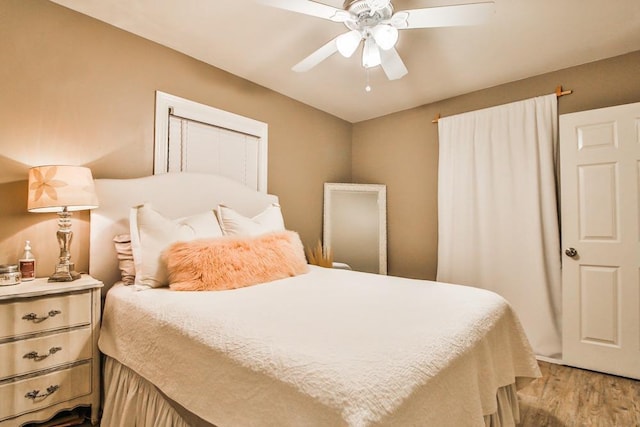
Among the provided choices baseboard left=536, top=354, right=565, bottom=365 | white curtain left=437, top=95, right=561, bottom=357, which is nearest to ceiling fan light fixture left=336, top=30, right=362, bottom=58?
white curtain left=437, top=95, right=561, bottom=357

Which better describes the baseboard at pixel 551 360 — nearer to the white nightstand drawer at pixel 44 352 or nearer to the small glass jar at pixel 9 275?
the white nightstand drawer at pixel 44 352

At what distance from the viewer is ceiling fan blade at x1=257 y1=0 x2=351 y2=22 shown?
1544 mm

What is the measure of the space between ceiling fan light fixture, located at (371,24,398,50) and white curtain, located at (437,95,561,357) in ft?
5.86

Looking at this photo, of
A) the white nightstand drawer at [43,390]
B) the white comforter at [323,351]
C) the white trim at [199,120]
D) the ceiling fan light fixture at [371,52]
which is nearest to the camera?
the white comforter at [323,351]

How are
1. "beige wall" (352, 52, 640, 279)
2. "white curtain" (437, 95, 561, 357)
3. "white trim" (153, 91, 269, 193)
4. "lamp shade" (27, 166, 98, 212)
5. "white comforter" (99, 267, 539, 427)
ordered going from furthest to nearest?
"beige wall" (352, 52, 640, 279), "white curtain" (437, 95, 561, 357), "white trim" (153, 91, 269, 193), "lamp shade" (27, 166, 98, 212), "white comforter" (99, 267, 539, 427)

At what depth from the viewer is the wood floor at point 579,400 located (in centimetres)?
180

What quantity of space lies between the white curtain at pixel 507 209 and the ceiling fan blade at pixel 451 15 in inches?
68.3

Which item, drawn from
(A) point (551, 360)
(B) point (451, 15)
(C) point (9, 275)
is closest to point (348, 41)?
(B) point (451, 15)

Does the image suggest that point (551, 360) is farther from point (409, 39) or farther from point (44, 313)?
point (44, 313)

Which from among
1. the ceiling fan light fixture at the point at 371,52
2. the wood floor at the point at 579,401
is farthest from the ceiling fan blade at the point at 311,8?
the wood floor at the point at 579,401

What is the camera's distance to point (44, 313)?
60.2 inches

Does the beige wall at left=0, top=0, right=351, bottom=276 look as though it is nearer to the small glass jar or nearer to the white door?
the small glass jar

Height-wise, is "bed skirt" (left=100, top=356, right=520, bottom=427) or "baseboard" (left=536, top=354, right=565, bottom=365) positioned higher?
"bed skirt" (left=100, top=356, right=520, bottom=427)

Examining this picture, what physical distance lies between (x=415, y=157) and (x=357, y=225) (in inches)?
41.5
